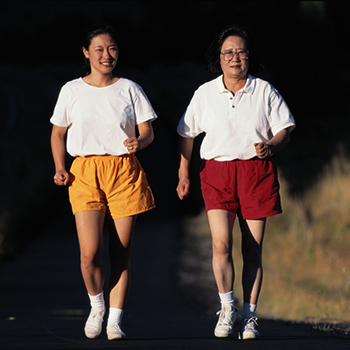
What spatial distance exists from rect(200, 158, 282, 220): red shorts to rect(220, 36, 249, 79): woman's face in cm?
59

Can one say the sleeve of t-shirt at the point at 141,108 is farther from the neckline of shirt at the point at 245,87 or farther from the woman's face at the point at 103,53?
the neckline of shirt at the point at 245,87

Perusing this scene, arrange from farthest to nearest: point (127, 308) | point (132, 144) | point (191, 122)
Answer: point (127, 308) → point (191, 122) → point (132, 144)

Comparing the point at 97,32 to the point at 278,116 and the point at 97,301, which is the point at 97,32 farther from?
the point at 97,301

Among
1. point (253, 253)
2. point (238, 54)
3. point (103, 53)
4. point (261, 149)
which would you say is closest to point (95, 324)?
point (253, 253)

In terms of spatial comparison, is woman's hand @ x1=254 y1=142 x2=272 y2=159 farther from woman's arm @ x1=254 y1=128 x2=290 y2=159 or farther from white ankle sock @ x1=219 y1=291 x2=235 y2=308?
white ankle sock @ x1=219 y1=291 x2=235 y2=308

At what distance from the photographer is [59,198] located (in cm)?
1989

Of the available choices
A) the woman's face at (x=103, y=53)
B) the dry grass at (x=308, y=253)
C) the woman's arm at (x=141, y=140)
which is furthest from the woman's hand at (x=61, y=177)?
the dry grass at (x=308, y=253)

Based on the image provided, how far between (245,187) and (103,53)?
4.21 feet

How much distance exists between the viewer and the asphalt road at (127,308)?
725 cm

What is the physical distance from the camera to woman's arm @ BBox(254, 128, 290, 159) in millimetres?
7277

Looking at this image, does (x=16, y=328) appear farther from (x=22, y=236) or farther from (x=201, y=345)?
(x=22, y=236)

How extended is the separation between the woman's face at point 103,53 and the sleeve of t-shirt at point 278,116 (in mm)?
1087

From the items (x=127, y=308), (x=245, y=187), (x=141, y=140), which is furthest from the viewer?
(x=127, y=308)

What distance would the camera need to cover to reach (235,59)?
24.6ft
